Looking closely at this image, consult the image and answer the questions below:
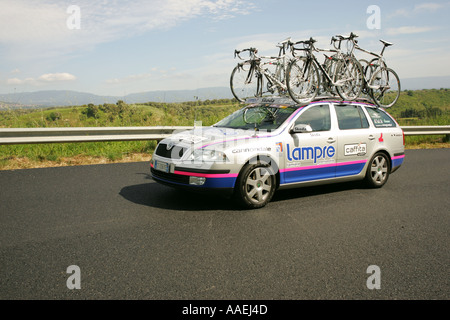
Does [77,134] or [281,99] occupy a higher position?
[281,99]

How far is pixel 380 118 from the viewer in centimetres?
777

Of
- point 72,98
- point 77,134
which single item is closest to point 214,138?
point 77,134

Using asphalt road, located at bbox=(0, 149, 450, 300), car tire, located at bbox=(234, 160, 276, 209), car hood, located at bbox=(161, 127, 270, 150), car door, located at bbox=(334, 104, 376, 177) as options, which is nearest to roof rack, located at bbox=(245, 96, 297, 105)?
car door, located at bbox=(334, 104, 376, 177)

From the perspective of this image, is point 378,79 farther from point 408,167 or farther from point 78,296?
point 78,296

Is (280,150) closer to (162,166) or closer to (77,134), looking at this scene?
(162,166)

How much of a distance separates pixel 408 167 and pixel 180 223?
7.41 meters

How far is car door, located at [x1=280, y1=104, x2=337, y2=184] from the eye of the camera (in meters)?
6.26

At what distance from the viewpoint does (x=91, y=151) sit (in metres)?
10.3

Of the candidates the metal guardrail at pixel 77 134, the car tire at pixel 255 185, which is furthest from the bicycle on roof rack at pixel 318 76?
the metal guardrail at pixel 77 134

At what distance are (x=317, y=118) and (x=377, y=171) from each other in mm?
1873

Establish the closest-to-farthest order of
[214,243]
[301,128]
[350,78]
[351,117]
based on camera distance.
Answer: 1. [214,243]
2. [301,128]
3. [351,117]
4. [350,78]

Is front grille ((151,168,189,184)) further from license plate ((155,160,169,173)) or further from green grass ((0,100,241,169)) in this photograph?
green grass ((0,100,241,169))

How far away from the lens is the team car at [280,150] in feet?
18.6

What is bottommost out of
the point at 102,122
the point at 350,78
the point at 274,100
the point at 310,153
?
the point at 310,153
